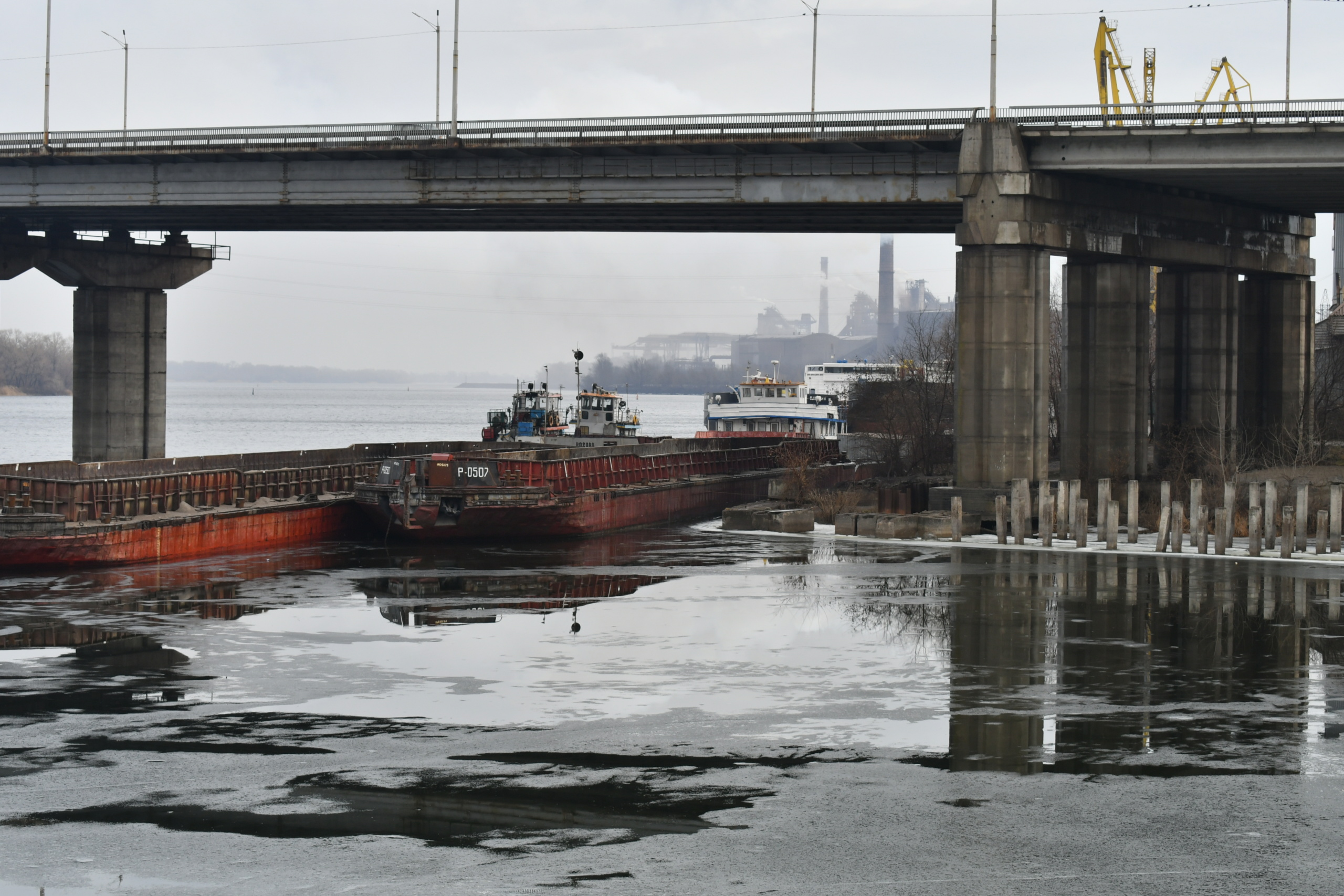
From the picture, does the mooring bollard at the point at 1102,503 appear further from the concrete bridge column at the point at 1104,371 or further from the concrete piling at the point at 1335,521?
the concrete bridge column at the point at 1104,371

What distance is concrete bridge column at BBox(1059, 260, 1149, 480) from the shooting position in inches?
2151

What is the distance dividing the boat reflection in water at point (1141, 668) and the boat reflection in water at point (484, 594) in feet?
25.2

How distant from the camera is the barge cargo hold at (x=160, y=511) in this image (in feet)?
112

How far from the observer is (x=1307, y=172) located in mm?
44750

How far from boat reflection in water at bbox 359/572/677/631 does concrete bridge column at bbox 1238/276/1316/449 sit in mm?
40205

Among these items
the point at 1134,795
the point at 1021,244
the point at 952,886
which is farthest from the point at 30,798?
the point at 1021,244

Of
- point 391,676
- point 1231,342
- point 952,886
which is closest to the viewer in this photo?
point 952,886

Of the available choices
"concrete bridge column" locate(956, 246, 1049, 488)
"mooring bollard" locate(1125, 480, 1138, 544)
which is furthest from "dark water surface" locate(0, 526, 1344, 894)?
"concrete bridge column" locate(956, 246, 1049, 488)

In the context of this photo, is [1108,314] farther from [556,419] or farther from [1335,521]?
[556,419]

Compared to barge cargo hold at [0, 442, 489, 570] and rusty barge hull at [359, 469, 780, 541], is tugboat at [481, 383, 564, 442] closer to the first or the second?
rusty barge hull at [359, 469, 780, 541]

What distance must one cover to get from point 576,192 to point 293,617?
26590 millimetres

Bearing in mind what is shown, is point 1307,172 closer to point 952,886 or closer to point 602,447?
point 602,447

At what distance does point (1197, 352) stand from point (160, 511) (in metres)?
43.4

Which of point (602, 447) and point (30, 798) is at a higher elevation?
point (602, 447)
